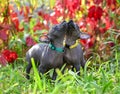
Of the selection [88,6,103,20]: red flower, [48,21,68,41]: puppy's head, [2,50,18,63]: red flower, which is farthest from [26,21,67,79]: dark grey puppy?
[88,6,103,20]: red flower

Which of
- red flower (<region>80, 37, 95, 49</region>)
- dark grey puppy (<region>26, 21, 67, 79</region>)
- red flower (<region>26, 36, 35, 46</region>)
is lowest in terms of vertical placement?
red flower (<region>80, 37, 95, 49</region>)

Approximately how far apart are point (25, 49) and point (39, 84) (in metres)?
1.68

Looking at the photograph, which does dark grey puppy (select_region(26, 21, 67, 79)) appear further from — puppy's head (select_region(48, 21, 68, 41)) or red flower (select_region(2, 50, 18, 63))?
red flower (select_region(2, 50, 18, 63))

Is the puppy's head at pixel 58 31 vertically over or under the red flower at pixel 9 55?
over

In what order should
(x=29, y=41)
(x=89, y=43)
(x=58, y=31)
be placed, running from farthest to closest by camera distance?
(x=89, y=43), (x=29, y=41), (x=58, y=31)

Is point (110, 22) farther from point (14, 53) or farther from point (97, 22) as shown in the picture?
point (14, 53)

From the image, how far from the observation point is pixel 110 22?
13.9 feet

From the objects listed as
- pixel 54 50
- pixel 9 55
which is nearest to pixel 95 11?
pixel 9 55

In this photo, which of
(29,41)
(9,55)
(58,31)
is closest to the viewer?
(58,31)

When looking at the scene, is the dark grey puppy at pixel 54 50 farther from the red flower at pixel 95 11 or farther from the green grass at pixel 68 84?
the red flower at pixel 95 11

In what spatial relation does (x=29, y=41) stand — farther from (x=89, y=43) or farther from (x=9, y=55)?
(x=89, y=43)

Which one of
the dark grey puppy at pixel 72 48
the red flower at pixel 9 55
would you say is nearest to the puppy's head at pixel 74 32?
the dark grey puppy at pixel 72 48

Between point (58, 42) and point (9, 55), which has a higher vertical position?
point (58, 42)

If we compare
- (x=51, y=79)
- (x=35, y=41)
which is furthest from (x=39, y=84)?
(x=35, y=41)
